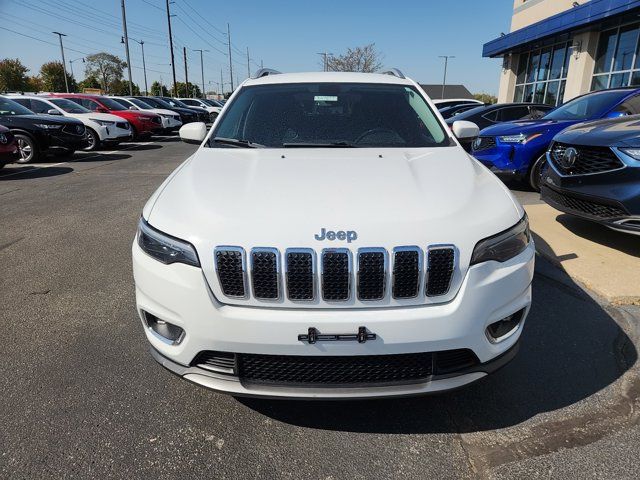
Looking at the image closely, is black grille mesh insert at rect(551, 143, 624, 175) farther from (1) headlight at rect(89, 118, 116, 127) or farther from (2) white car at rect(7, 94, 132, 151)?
(1) headlight at rect(89, 118, 116, 127)

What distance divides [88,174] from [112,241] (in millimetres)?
5682

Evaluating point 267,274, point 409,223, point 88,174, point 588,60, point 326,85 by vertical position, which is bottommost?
point 88,174

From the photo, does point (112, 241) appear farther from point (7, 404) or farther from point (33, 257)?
point (7, 404)

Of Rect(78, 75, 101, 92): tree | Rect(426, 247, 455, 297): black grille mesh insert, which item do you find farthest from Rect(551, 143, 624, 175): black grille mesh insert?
Rect(78, 75, 101, 92): tree

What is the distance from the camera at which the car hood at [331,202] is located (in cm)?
198

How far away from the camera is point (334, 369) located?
78.6 inches

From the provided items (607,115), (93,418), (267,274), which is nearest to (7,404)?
(93,418)

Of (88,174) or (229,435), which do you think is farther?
(88,174)

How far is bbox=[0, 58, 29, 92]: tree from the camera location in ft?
222

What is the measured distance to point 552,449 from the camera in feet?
6.98

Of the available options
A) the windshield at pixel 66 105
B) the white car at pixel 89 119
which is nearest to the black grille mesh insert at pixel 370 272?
the white car at pixel 89 119

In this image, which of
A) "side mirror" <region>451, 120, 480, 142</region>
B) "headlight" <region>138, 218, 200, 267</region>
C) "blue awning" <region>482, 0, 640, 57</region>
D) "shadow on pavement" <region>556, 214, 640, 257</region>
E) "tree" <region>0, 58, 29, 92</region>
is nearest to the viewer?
"headlight" <region>138, 218, 200, 267</region>

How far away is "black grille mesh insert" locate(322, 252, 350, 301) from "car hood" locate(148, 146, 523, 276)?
0.05 m

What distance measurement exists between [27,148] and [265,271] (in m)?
11.7
